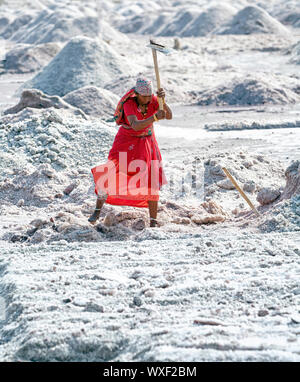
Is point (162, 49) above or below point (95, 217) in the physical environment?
above

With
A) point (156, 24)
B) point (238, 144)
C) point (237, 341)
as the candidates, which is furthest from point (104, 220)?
point (156, 24)

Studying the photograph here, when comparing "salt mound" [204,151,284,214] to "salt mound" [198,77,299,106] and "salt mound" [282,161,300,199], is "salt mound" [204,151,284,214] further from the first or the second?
"salt mound" [198,77,299,106]

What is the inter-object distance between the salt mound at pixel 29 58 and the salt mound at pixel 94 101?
25.7 feet

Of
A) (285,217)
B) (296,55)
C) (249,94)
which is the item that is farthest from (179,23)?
(285,217)

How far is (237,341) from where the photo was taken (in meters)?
2.40

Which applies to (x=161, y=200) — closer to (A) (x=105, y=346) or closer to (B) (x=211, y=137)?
(A) (x=105, y=346)

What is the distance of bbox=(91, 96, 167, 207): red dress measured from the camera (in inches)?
170

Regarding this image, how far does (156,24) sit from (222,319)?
29.4 metres

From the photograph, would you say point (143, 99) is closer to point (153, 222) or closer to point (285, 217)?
point (153, 222)

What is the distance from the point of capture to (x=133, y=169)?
4.32 m

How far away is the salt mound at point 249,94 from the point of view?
1092cm

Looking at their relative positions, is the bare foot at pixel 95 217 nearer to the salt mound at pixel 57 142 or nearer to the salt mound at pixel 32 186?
the salt mound at pixel 32 186

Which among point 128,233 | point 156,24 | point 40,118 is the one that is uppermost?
point 156,24

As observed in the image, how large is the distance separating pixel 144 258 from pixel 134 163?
0.98 m
